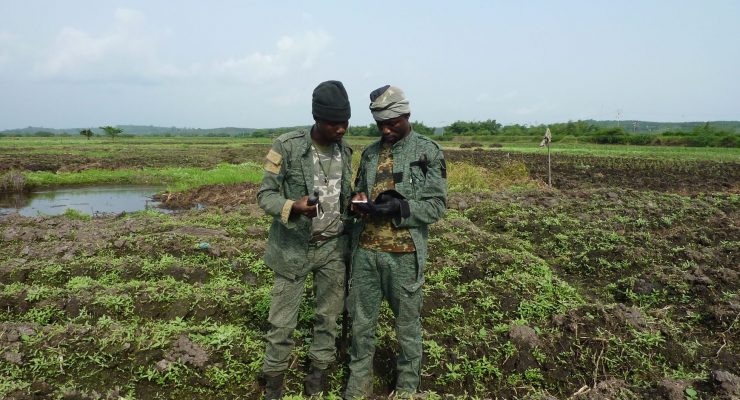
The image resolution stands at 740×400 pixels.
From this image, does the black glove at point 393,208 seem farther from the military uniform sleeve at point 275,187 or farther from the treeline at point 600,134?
the treeline at point 600,134

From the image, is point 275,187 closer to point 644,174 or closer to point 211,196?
point 211,196

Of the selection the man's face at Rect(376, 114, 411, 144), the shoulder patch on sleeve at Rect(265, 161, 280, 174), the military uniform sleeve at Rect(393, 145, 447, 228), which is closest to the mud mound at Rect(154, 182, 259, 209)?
the shoulder patch on sleeve at Rect(265, 161, 280, 174)

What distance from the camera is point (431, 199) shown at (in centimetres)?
331

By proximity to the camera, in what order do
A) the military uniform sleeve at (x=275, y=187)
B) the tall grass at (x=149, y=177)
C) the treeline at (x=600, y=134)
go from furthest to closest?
the treeline at (x=600, y=134)
the tall grass at (x=149, y=177)
the military uniform sleeve at (x=275, y=187)

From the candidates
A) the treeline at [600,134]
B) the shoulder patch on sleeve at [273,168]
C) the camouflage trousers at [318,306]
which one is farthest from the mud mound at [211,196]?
the treeline at [600,134]

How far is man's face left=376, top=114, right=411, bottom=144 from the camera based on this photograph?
325 centimetres

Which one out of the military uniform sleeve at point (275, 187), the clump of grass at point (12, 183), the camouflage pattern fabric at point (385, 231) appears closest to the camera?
the military uniform sleeve at point (275, 187)

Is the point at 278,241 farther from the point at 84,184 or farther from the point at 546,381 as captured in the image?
the point at 84,184

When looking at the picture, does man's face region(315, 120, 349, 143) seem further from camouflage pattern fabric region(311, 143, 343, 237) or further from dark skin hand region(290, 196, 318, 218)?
dark skin hand region(290, 196, 318, 218)

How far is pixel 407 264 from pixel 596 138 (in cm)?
5089

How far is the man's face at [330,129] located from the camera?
3250 mm

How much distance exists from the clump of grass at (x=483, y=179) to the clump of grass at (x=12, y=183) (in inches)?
674

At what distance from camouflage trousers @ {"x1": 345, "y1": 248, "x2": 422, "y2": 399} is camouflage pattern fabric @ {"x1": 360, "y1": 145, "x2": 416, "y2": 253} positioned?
0.05 m

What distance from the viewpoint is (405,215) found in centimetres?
316
